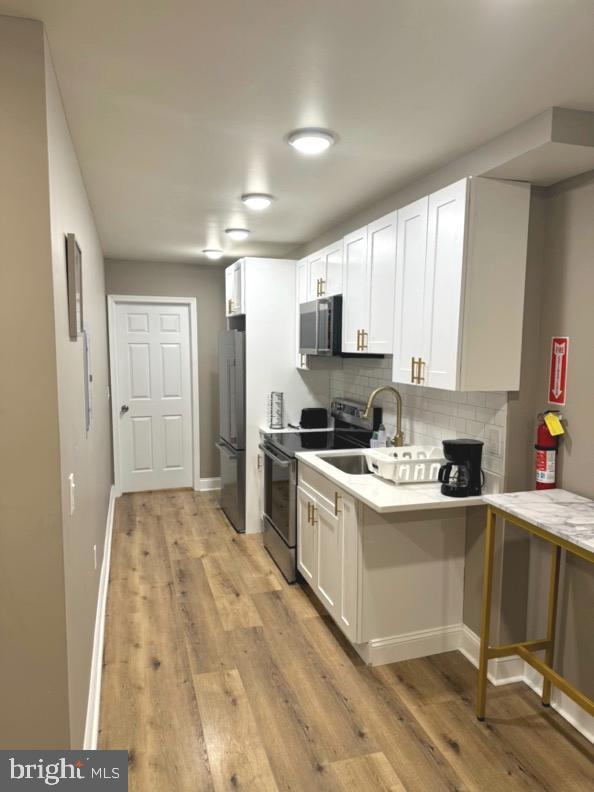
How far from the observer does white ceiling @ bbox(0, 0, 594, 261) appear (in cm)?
140

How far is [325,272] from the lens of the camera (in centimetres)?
378

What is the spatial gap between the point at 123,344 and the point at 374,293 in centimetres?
335

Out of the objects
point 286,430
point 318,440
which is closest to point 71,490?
point 318,440

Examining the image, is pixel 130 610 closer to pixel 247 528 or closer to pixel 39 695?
pixel 247 528

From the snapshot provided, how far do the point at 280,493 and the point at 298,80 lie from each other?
8.83ft

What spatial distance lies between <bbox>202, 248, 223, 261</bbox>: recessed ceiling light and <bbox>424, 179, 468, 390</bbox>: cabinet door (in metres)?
2.84

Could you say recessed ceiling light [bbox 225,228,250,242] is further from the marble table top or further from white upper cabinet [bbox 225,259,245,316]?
the marble table top

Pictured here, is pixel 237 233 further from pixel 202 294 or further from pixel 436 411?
pixel 436 411

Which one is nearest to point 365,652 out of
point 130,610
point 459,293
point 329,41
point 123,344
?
point 130,610

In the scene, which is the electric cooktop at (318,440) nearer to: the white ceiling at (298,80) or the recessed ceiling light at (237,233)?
the recessed ceiling light at (237,233)

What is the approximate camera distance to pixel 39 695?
5.03ft

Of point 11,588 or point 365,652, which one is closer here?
point 11,588

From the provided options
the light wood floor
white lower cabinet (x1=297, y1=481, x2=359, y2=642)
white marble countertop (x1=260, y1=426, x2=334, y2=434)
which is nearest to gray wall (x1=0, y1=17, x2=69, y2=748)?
the light wood floor

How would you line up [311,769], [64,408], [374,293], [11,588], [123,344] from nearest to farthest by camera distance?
[11,588] < [64,408] < [311,769] < [374,293] < [123,344]
